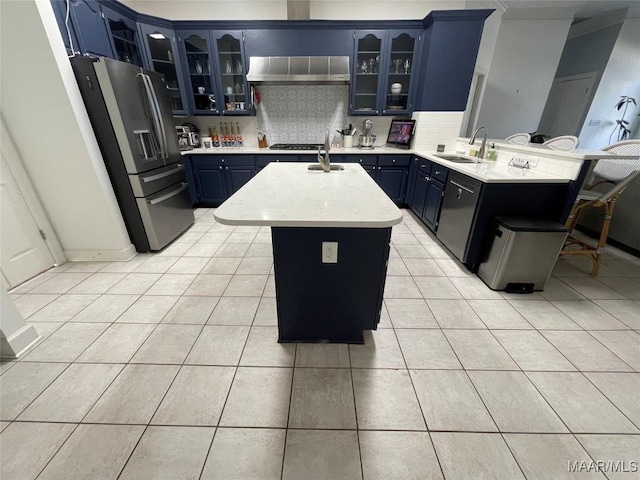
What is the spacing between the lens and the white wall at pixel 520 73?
4582 millimetres

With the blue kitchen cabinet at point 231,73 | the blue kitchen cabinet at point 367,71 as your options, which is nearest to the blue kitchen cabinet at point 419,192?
the blue kitchen cabinet at point 367,71

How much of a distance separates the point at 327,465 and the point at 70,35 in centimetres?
372

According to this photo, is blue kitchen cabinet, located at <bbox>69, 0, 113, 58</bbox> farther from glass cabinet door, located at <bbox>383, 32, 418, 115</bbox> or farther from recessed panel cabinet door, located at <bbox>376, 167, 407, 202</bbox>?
recessed panel cabinet door, located at <bbox>376, 167, 407, 202</bbox>

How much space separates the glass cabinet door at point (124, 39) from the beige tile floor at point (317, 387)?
284 centimetres

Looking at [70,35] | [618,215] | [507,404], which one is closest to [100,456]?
[507,404]

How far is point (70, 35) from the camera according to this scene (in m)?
2.27

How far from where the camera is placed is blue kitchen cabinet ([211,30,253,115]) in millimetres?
3613

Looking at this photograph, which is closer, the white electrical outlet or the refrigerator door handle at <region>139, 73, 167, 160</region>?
the white electrical outlet

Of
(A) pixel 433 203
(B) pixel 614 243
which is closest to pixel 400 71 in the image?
(A) pixel 433 203

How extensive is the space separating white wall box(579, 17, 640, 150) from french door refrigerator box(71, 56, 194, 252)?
7462mm

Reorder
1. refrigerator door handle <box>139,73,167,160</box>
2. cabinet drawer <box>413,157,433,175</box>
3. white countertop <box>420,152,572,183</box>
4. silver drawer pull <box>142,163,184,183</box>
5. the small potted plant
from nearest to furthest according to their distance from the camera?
white countertop <box>420,152,572,183</box> → refrigerator door handle <box>139,73,167,160</box> → silver drawer pull <box>142,163,184,183</box> → cabinet drawer <box>413,157,433,175</box> → the small potted plant

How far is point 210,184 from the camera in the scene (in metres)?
4.05

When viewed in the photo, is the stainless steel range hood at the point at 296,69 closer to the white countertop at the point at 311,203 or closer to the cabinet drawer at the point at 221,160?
the cabinet drawer at the point at 221,160

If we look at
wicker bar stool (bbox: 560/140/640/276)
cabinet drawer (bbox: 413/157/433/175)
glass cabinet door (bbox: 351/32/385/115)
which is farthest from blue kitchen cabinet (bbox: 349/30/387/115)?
wicker bar stool (bbox: 560/140/640/276)
